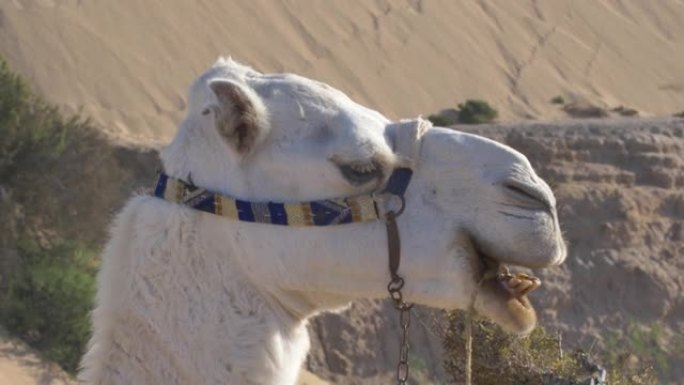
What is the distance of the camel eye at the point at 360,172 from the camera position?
332 centimetres

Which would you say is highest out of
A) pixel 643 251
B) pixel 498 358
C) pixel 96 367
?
pixel 96 367

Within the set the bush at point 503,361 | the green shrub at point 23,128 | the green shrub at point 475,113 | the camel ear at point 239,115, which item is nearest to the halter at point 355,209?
the camel ear at point 239,115

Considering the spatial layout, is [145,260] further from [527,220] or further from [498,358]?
[498,358]

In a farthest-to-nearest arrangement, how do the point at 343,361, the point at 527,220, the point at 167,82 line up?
the point at 167,82, the point at 343,361, the point at 527,220

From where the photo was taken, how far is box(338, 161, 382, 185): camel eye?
332 centimetres

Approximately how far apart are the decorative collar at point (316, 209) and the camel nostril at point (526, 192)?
25 cm

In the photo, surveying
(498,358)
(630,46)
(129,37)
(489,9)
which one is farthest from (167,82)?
(498,358)

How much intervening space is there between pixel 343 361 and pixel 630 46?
1056 inches

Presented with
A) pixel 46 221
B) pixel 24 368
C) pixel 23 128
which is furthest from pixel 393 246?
pixel 23 128

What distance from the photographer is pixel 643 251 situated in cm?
2164

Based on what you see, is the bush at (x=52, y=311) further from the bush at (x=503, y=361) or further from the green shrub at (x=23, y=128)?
the bush at (x=503, y=361)

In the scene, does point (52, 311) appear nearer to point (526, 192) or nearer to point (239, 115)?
point (239, 115)

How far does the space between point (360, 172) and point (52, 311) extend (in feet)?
40.2

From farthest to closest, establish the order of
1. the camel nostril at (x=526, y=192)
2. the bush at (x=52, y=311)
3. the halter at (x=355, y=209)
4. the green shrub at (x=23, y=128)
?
the green shrub at (x=23, y=128), the bush at (x=52, y=311), the halter at (x=355, y=209), the camel nostril at (x=526, y=192)
